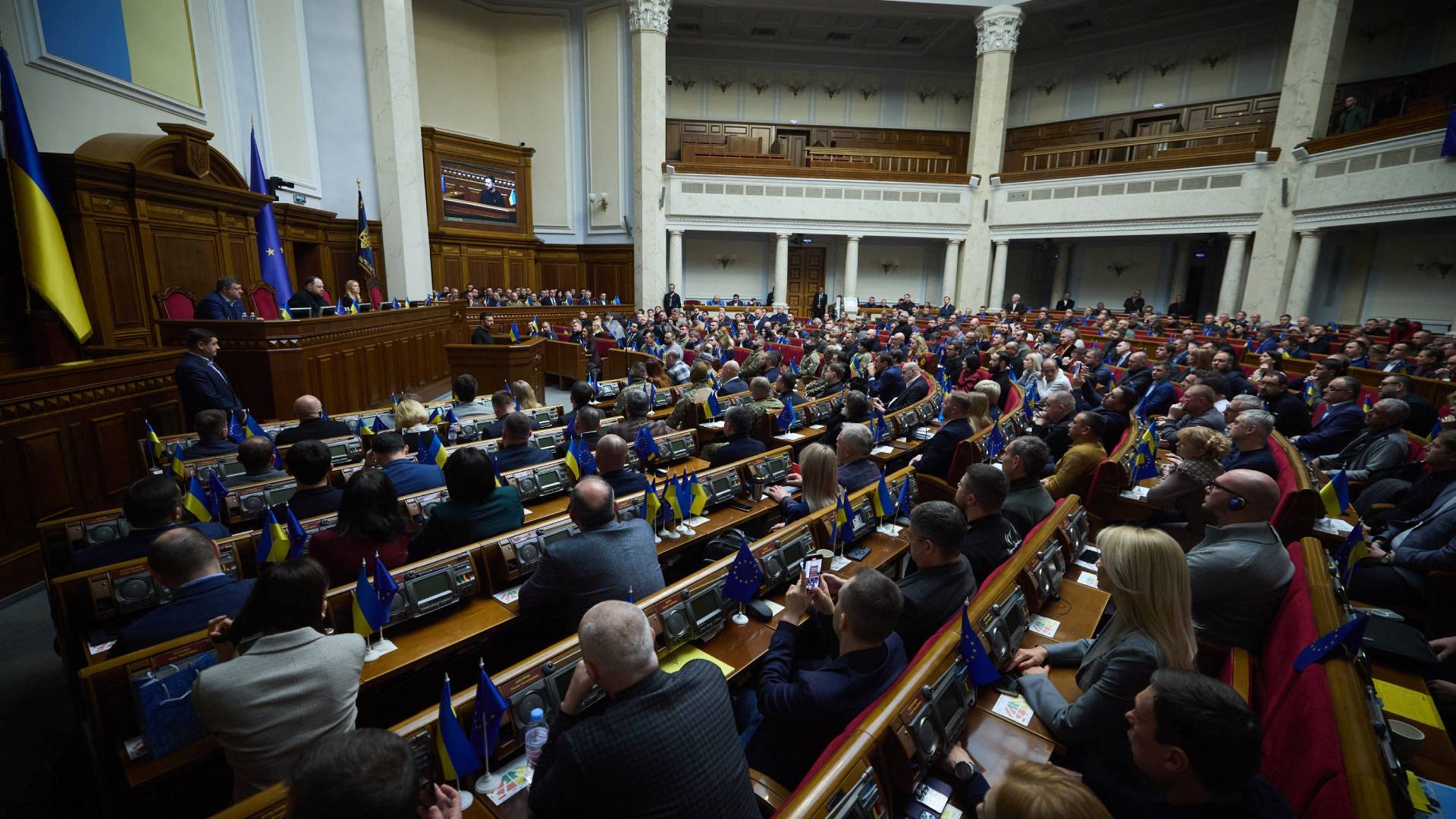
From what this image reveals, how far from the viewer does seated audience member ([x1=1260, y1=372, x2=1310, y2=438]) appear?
5746mm

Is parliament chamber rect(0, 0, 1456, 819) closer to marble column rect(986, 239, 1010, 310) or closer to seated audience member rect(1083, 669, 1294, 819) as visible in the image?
seated audience member rect(1083, 669, 1294, 819)

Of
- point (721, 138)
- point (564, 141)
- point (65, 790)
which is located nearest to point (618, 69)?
point (564, 141)

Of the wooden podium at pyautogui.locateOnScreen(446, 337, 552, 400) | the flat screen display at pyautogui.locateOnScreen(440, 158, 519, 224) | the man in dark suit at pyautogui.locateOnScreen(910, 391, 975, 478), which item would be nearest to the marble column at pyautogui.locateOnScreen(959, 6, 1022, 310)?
the flat screen display at pyautogui.locateOnScreen(440, 158, 519, 224)

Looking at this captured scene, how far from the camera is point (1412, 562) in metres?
3.13

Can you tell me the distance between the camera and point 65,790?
2.57m

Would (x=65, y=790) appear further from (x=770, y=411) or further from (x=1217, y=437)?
(x=1217, y=437)

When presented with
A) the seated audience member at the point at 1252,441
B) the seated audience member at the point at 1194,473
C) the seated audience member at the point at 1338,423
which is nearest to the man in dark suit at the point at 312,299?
the seated audience member at the point at 1194,473

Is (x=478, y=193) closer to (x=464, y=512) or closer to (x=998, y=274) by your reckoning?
(x=998, y=274)

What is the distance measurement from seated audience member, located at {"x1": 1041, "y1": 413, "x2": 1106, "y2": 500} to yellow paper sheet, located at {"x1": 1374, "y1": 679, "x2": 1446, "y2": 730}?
5.95 ft

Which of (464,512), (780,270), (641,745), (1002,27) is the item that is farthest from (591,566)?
(1002,27)

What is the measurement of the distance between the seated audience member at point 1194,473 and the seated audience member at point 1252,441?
52 centimetres

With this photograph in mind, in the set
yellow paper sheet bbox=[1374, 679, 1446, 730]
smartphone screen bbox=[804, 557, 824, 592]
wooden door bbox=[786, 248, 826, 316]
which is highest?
wooden door bbox=[786, 248, 826, 316]

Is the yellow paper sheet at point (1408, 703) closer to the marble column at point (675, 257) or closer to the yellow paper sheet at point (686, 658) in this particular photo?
the yellow paper sheet at point (686, 658)

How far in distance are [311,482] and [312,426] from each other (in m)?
1.79
